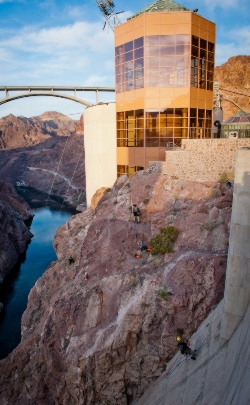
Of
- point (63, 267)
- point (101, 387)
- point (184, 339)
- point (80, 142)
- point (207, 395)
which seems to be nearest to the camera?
point (207, 395)

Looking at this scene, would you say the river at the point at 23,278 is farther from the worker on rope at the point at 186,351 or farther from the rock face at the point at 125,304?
the worker on rope at the point at 186,351

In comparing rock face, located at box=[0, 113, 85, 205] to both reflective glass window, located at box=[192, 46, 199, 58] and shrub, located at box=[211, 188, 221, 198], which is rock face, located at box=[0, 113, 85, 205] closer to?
reflective glass window, located at box=[192, 46, 199, 58]

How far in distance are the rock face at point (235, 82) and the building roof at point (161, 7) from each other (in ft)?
132

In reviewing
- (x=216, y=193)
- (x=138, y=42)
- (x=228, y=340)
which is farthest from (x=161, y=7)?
(x=228, y=340)

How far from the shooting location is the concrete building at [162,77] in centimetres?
2306

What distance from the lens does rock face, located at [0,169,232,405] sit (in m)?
13.3

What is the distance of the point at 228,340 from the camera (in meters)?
10.8

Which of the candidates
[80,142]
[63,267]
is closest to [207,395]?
[63,267]

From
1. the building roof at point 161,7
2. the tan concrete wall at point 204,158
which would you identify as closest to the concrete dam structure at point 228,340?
the tan concrete wall at point 204,158

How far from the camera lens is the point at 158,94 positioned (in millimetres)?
24188

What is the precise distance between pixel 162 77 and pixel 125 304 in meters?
18.4

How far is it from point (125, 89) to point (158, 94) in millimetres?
3532

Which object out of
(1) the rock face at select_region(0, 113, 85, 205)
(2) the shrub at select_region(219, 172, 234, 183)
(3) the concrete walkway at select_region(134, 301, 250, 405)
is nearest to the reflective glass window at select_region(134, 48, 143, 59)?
(2) the shrub at select_region(219, 172, 234, 183)

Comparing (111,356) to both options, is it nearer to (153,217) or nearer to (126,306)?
(126,306)
